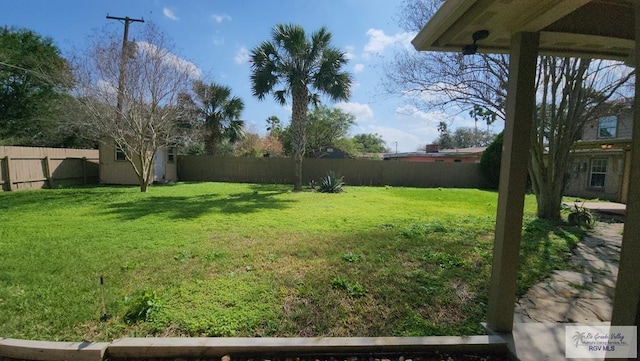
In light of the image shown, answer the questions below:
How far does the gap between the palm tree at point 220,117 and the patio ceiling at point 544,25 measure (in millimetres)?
14127

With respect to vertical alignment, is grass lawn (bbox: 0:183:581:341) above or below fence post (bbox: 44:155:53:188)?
below

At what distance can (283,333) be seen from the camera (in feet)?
7.11

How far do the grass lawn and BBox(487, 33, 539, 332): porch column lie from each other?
0.96 feet

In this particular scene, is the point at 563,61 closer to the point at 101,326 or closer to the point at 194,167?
the point at 101,326

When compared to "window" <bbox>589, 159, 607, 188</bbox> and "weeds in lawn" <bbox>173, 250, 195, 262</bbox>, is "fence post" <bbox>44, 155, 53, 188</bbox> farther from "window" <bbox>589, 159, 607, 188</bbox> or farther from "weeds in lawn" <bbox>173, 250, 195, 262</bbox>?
"window" <bbox>589, 159, 607, 188</bbox>

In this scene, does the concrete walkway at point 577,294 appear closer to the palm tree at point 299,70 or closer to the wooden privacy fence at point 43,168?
the palm tree at point 299,70

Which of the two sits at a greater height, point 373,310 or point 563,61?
point 563,61

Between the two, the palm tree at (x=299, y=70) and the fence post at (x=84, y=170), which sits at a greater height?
the palm tree at (x=299, y=70)

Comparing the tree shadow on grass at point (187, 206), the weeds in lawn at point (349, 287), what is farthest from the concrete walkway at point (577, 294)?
the tree shadow on grass at point (187, 206)

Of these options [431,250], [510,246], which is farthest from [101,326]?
[431,250]

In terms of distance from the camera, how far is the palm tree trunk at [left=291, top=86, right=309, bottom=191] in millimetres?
11422

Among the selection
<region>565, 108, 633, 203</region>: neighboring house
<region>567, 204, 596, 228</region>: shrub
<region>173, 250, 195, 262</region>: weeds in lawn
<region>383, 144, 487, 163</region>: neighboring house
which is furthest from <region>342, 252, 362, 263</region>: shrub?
<region>383, 144, 487, 163</region>: neighboring house

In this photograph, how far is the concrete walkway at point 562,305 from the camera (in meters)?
2.05

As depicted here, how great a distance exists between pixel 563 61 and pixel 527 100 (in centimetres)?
580
